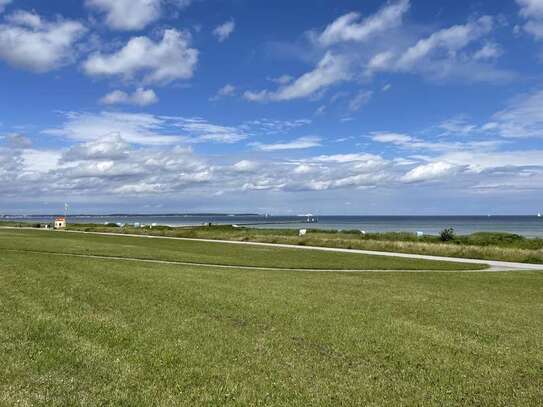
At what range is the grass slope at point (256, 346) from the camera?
6.59 meters

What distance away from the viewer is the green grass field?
6.59 m

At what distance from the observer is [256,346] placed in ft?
29.0

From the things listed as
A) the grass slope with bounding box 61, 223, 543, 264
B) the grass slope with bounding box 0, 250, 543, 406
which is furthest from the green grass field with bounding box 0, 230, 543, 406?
the grass slope with bounding box 61, 223, 543, 264

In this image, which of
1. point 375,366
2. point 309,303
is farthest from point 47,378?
point 309,303

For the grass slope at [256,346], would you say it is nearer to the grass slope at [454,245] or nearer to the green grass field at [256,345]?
the green grass field at [256,345]

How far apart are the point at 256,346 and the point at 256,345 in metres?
0.07

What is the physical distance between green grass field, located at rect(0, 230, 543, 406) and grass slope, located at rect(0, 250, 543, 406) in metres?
0.03

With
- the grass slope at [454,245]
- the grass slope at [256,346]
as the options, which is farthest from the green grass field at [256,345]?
the grass slope at [454,245]

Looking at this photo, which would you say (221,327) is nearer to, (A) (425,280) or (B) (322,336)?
(B) (322,336)

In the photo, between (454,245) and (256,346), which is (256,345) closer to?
(256,346)

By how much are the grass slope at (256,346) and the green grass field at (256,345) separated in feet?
0.09

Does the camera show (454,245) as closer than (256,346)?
No

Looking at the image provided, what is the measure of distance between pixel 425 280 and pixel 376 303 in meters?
7.96

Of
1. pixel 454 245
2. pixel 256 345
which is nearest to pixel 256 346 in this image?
pixel 256 345
